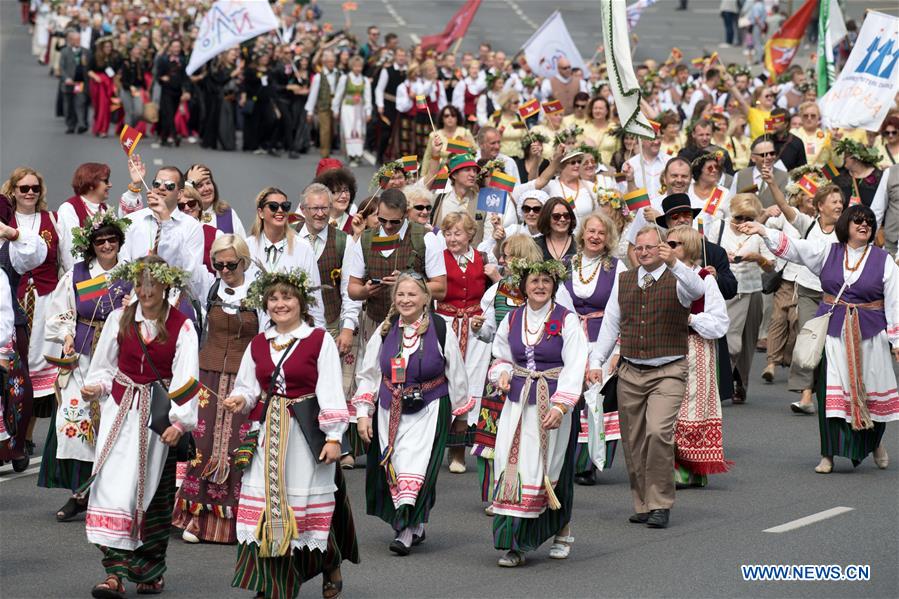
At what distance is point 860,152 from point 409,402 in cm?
671

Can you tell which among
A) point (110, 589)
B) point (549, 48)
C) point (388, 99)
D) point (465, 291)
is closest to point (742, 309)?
point (465, 291)

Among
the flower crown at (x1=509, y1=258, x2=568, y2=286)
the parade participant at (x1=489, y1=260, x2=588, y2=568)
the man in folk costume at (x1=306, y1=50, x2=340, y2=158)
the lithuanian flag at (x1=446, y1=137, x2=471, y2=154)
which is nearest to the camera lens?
the parade participant at (x1=489, y1=260, x2=588, y2=568)

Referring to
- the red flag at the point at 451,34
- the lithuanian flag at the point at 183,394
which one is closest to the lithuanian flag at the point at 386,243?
the lithuanian flag at the point at 183,394

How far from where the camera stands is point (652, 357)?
959 centimetres

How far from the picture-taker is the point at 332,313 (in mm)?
11039

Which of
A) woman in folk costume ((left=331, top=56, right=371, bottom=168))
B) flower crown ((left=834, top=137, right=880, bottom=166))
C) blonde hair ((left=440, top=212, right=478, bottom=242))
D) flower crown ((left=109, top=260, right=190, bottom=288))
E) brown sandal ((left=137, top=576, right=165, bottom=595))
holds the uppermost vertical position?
woman in folk costume ((left=331, top=56, right=371, bottom=168))

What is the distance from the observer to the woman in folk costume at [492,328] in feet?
30.0

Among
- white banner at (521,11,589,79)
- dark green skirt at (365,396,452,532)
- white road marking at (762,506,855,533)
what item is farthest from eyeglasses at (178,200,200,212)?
white banner at (521,11,589,79)

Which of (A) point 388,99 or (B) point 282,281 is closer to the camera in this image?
(B) point 282,281

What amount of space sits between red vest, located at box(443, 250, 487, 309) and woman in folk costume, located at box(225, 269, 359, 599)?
325 centimetres

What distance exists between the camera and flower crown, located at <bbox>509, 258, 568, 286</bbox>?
8953 mm

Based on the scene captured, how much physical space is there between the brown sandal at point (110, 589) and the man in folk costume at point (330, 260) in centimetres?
311

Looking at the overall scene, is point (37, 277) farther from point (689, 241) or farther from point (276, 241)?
point (689, 241)

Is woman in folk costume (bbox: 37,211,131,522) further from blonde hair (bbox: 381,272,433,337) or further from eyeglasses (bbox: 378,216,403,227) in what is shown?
eyeglasses (bbox: 378,216,403,227)
